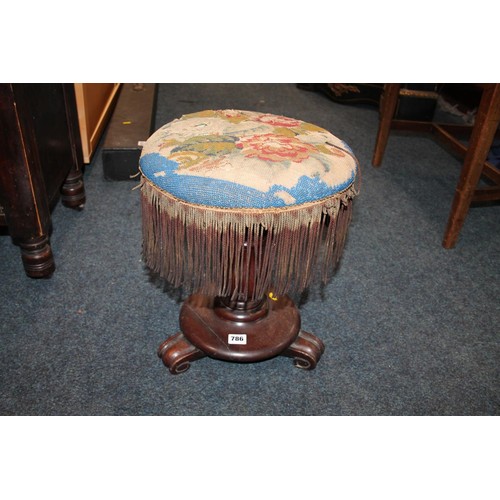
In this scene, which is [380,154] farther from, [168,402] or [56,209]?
[168,402]

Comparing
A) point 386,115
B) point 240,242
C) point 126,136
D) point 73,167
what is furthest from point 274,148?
point 386,115

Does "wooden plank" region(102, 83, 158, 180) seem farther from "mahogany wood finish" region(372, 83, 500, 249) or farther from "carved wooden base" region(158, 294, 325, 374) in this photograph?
"mahogany wood finish" region(372, 83, 500, 249)

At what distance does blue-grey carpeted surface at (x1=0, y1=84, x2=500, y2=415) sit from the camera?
3.98ft

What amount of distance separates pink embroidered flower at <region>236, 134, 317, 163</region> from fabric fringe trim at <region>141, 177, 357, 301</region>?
0.36 feet

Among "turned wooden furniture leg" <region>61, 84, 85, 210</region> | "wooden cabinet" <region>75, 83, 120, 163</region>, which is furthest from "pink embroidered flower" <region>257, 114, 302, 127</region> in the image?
"wooden cabinet" <region>75, 83, 120, 163</region>

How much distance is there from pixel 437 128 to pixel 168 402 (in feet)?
5.78

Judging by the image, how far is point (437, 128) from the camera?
7.45ft

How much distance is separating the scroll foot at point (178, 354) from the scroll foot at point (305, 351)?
23 centimetres

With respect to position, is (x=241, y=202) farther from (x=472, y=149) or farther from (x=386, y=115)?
(x=386, y=115)

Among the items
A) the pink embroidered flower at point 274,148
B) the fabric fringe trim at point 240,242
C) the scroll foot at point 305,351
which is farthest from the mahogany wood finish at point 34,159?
the scroll foot at point 305,351

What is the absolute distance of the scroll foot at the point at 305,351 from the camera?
1277mm

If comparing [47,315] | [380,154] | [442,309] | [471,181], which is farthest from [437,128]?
[47,315]

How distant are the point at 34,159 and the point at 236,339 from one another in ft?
2.34

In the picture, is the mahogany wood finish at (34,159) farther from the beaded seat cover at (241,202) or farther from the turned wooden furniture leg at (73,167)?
the beaded seat cover at (241,202)
